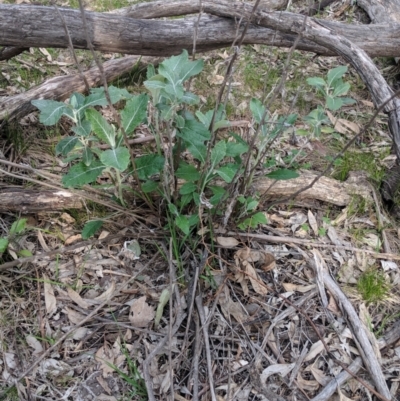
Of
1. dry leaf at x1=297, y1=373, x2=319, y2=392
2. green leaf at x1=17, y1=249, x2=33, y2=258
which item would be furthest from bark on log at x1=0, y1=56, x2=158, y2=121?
dry leaf at x1=297, y1=373, x2=319, y2=392

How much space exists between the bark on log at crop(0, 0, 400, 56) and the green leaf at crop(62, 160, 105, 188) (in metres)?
1.00

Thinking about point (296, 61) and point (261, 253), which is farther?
point (296, 61)

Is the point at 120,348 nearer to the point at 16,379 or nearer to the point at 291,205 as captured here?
the point at 16,379

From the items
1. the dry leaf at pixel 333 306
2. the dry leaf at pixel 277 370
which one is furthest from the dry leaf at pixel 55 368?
the dry leaf at pixel 333 306

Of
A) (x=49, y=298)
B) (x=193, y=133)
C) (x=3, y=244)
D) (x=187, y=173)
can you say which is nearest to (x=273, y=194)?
(x=187, y=173)

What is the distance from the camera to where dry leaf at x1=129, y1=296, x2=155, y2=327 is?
1.95m

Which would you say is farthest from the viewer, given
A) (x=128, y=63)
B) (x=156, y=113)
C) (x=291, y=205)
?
(x=128, y=63)

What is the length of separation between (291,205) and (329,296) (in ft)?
1.77

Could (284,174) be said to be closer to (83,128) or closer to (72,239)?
(83,128)

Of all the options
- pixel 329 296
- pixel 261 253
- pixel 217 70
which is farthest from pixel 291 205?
pixel 217 70

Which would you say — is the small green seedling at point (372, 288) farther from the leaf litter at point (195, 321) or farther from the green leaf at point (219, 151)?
the green leaf at point (219, 151)

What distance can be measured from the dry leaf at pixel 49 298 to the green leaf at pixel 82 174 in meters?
0.56

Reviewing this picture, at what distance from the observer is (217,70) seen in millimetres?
3418

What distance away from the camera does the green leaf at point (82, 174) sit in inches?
66.6
